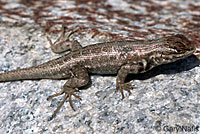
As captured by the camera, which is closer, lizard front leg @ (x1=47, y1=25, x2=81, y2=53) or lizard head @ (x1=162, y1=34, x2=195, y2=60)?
lizard head @ (x1=162, y1=34, x2=195, y2=60)

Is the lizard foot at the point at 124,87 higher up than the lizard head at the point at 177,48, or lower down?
lower down

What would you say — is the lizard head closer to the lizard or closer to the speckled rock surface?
the lizard

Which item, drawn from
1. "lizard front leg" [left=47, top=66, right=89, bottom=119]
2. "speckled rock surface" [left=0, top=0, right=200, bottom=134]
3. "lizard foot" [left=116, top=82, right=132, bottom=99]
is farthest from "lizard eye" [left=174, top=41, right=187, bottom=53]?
"lizard front leg" [left=47, top=66, right=89, bottom=119]

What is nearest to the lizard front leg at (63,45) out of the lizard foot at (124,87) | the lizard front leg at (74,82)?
the lizard front leg at (74,82)

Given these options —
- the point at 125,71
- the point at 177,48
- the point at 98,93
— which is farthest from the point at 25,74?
the point at 177,48

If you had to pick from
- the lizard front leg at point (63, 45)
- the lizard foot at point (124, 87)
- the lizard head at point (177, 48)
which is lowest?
the lizard foot at point (124, 87)

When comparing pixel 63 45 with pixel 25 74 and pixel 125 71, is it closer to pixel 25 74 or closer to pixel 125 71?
pixel 25 74

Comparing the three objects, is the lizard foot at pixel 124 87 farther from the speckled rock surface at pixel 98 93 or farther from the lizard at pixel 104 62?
the speckled rock surface at pixel 98 93
